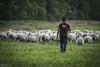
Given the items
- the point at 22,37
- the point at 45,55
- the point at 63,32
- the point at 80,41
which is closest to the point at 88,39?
the point at 80,41

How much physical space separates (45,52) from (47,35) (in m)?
1.27

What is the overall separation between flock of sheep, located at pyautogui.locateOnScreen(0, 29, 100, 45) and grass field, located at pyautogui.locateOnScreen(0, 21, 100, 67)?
21cm

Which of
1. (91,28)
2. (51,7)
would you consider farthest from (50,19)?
(91,28)

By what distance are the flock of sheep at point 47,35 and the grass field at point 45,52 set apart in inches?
8.1

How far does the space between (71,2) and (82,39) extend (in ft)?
3.83

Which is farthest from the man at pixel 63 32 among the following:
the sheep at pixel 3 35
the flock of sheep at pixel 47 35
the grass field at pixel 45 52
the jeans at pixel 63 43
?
the sheep at pixel 3 35

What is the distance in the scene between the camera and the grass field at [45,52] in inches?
372

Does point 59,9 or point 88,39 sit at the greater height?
point 59,9

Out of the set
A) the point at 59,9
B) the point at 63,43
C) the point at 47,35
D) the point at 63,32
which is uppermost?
the point at 59,9

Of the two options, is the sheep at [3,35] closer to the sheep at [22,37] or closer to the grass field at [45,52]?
the grass field at [45,52]

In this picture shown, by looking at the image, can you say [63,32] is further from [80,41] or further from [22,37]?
[22,37]

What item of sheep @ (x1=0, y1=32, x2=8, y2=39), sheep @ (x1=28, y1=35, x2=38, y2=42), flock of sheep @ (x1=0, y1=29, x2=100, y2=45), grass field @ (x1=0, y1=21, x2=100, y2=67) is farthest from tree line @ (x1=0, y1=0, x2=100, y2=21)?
sheep @ (x1=28, y1=35, x2=38, y2=42)

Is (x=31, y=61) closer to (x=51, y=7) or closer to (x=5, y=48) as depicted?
(x=5, y=48)

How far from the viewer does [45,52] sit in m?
9.84
